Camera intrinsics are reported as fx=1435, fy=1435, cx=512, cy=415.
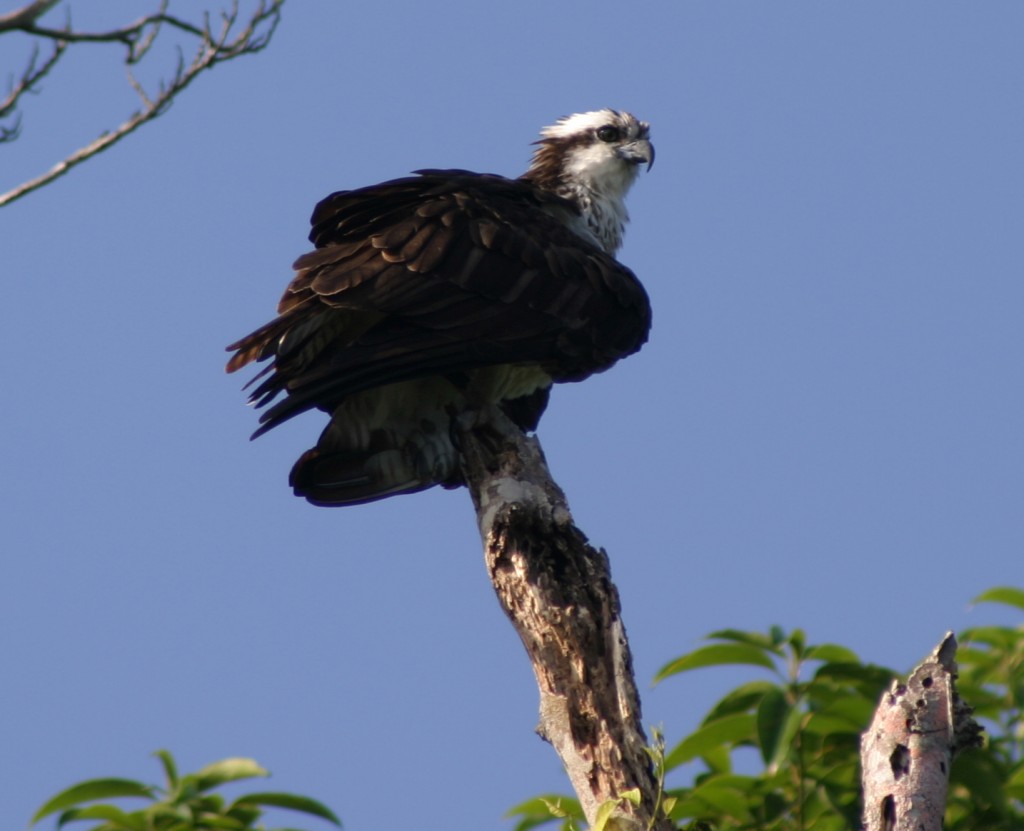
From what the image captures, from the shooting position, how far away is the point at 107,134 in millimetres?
3875

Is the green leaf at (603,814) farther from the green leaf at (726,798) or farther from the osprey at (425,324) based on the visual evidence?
the osprey at (425,324)

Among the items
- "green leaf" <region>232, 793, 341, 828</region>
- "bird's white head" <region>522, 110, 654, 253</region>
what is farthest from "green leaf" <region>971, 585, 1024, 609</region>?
"bird's white head" <region>522, 110, 654, 253</region>

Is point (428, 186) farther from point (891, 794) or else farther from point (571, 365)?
point (891, 794)

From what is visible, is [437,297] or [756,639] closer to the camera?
[756,639]

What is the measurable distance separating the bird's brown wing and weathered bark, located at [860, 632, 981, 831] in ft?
8.17

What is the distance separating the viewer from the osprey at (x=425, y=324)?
537 centimetres

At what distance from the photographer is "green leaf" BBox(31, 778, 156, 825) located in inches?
134

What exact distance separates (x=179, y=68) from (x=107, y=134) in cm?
41

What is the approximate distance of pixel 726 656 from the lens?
3.65 m

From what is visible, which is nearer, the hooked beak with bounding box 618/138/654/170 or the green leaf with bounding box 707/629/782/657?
the green leaf with bounding box 707/629/782/657

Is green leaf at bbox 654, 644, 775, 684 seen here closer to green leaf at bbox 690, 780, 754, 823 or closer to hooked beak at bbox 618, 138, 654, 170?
green leaf at bbox 690, 780, 754, 823

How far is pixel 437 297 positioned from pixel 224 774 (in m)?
2.52

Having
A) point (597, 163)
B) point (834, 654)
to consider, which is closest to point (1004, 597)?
point (834, 654)

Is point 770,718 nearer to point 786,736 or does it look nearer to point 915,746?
point 786,736
